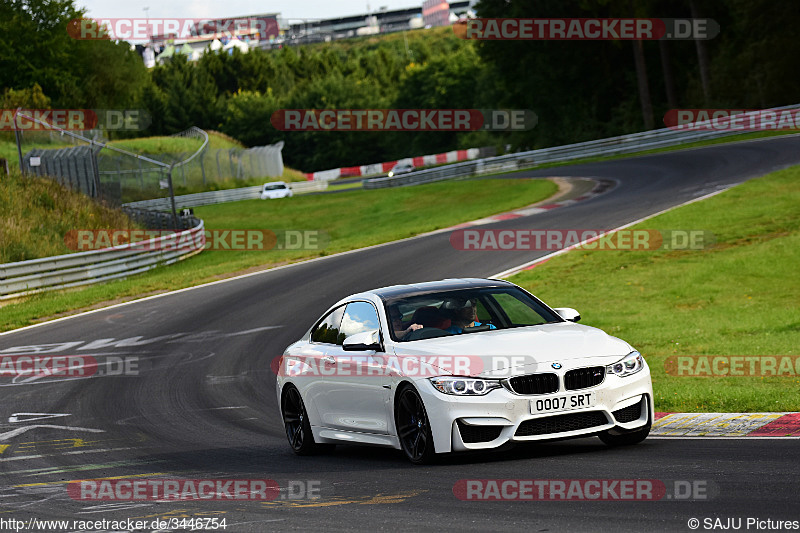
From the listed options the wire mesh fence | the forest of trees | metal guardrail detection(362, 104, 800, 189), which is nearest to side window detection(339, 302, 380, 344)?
the wire mesh fence

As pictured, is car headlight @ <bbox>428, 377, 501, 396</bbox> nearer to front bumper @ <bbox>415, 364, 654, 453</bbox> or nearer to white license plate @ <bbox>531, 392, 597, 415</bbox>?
front bumper @ <bbox>415, 364, 654, 453</bbox>

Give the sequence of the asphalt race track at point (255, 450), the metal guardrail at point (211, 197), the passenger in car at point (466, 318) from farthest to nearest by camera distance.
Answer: the metal guardrail at point (211, 197)
the passenger in car at point (466, 318)
the asphalt race track at point (255, 450)

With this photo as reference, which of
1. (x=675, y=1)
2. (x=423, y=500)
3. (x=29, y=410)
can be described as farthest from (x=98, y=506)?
(x=675, y=1)

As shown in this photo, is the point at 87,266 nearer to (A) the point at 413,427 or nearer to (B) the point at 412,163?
A: (A) the point at 413,427

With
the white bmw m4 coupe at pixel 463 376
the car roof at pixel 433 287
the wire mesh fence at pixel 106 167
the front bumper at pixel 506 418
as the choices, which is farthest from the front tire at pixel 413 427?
the wire mesh fence at pixel 106 167

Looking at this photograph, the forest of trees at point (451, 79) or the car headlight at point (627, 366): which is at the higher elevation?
the forest of trees at point (451, 79)

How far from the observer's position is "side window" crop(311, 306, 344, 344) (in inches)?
403

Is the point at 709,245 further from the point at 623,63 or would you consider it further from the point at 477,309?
the point at 623,63

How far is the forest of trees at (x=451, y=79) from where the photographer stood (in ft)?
193

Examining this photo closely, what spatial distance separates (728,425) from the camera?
30.4 ft

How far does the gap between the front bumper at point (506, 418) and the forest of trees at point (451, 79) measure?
50.2 metres

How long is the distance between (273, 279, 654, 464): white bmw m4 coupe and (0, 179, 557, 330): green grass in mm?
15012

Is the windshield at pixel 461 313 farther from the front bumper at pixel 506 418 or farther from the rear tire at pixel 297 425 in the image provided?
the rear tire at pixel 297 425

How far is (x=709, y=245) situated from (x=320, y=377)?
49.1 ft
